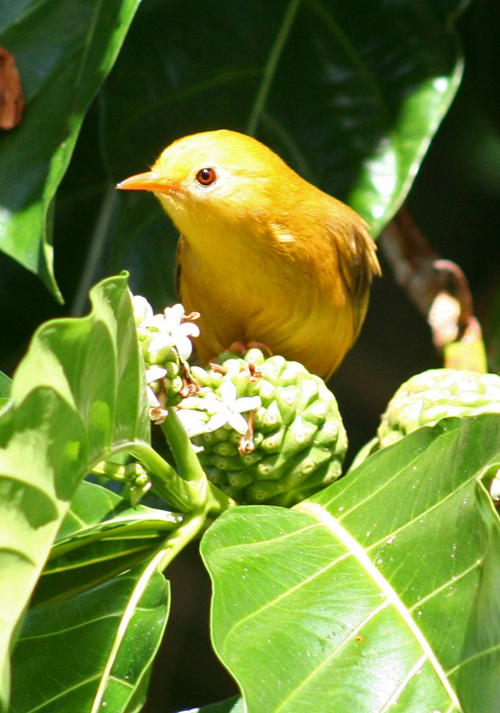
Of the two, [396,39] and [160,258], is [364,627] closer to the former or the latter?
[160,258]

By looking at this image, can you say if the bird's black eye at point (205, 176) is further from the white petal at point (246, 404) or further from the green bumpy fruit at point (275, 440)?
the white petal at point (246, 404)

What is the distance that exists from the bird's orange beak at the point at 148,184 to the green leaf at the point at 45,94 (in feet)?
0.60

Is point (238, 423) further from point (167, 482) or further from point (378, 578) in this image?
point (378, 578)

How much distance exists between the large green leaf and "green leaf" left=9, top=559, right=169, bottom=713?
1.26ft

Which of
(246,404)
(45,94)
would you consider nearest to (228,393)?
(246,404)

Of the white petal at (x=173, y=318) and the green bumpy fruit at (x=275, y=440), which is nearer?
the white petal at (x=173, y=318)

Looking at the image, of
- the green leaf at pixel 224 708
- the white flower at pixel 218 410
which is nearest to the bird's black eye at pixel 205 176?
the white flower at pixel 218 410

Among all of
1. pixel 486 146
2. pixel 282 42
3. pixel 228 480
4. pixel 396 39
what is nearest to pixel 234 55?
pixel 282 42

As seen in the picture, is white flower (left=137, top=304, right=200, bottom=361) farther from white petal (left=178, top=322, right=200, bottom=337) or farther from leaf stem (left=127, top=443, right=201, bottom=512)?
leaf stem (left=127, top=443, right=201, bottom=512)

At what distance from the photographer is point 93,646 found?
1537mm

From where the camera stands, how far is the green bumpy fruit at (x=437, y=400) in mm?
1756

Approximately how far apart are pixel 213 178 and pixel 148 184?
6.8 inches

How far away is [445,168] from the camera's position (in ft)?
12.1

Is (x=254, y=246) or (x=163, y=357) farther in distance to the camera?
(x=254, y=246)
